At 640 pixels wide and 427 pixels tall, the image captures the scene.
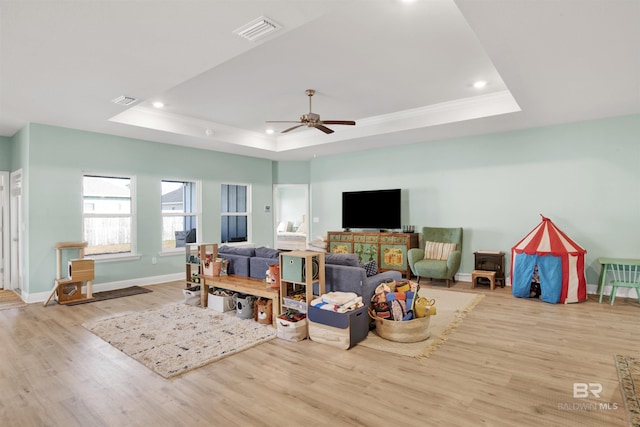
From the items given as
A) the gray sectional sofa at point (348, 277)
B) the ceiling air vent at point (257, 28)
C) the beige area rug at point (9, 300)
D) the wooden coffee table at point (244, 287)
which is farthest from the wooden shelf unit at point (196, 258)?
the ceiling air vent at point (257, 28)

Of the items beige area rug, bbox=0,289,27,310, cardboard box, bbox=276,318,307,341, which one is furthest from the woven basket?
beige area rug, bbox=0,289,27,310

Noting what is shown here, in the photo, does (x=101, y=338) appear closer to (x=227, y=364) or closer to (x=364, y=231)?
(x=227, y=364)

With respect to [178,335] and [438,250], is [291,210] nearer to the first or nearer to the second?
[438,250]

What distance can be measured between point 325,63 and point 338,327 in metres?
2.77

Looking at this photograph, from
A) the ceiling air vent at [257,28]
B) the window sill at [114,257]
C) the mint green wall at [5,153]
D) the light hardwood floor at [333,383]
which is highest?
the ceiling air vent at [257,28]

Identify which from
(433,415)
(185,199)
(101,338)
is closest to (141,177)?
(185,199)

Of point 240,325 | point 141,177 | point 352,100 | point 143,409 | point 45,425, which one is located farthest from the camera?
point 141,177

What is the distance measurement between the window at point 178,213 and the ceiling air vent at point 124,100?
8.52 ft

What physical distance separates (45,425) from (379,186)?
6.34 meters

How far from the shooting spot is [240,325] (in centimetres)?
390

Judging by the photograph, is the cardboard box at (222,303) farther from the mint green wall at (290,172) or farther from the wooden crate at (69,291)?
the mint green wall at (290,172)

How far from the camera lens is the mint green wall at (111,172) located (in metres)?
5.22

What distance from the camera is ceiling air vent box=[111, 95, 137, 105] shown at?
4159mm

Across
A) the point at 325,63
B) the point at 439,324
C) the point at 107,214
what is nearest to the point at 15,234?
the point at 107,214
